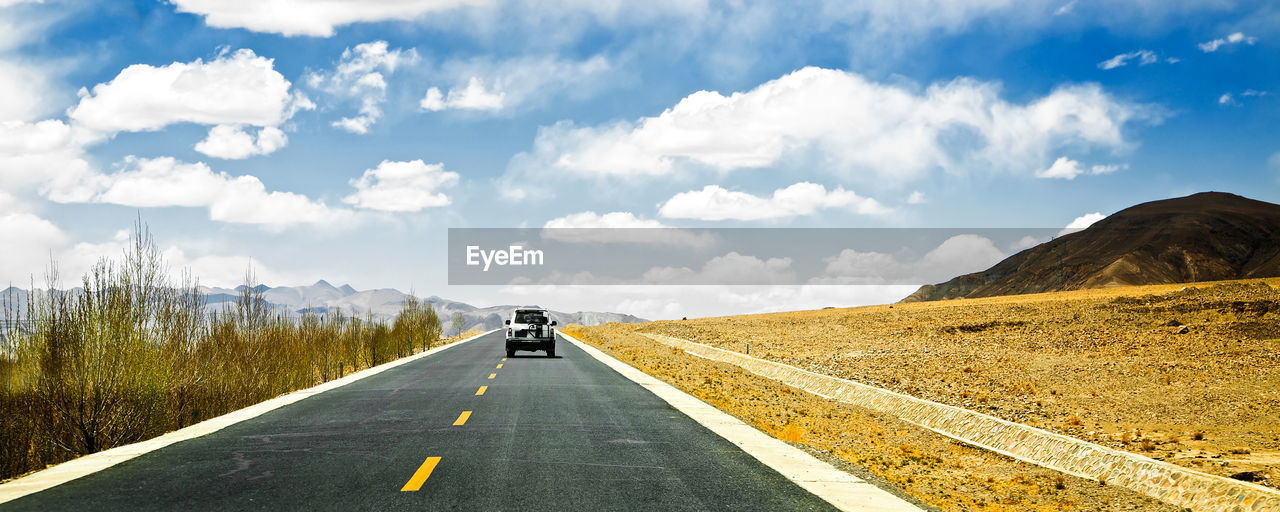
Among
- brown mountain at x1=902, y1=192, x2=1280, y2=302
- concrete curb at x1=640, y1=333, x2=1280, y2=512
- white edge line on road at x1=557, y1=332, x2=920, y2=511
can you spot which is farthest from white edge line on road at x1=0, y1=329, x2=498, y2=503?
brown mountain at x1=902, y1=192, x2=1280, y2=302

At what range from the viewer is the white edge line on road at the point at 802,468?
750 cm

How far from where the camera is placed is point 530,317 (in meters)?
36.7

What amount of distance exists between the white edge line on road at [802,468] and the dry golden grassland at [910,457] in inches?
21.2

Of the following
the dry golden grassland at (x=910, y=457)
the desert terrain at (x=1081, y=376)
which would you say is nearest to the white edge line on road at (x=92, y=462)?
the dry golden grassland at (x=910, y=457)

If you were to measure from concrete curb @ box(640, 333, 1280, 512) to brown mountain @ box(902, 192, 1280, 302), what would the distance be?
8523 cm

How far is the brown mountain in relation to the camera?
101 meters

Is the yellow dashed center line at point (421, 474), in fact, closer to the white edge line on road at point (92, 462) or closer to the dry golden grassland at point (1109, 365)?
the white edge line on road at point (92, 462)

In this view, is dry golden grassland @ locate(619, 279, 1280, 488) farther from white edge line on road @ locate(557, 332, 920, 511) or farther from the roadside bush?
the roadside bush

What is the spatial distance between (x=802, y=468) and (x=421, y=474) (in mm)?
3971

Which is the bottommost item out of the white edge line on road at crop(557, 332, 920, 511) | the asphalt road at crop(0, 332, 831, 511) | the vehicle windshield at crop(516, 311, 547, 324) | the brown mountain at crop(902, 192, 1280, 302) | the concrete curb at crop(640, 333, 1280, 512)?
the concrete curb at crop(640, 333, 1280, 512)

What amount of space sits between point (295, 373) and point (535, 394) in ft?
34.9

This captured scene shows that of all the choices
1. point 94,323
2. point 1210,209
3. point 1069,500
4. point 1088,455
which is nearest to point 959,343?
point 1088,455

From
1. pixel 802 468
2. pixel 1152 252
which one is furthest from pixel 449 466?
pixel 1152 252

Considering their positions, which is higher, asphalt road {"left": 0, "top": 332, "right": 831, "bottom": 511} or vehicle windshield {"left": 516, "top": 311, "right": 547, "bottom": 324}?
vehicle windshield {"left": 516, "top": 311, "right": 547, "bottom": 324}
